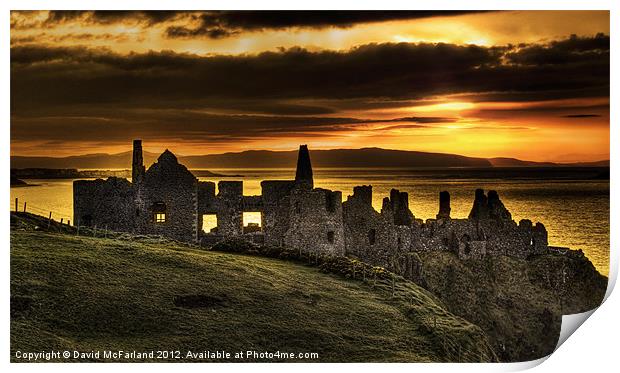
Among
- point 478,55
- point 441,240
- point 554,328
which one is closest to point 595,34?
point 478,55

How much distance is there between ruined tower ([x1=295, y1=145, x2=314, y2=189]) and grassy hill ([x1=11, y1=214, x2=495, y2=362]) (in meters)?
3.25

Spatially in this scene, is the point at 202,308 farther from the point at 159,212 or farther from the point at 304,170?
the point at 159,212

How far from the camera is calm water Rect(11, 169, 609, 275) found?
29.1 m

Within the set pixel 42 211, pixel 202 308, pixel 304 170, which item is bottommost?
pixel 202 308

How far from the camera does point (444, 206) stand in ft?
115

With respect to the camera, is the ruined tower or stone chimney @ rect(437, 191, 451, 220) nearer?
the ruined tower

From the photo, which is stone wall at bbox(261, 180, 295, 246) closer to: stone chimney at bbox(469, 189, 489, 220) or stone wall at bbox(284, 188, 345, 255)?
stone wall at bbox(284, 188, 345, 255)

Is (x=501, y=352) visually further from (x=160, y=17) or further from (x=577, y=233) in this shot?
(x=160, y=17)

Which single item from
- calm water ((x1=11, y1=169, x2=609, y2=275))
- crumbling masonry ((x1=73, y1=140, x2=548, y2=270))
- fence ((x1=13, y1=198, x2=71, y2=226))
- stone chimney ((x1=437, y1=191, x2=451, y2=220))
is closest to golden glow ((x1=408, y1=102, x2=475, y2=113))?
calm water ((x1=11, y1=169, x2=609, y2=275))

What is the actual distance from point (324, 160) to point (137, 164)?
574cm

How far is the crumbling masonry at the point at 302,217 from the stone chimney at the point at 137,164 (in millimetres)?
31

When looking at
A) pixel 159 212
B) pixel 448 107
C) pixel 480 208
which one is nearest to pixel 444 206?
pixel 480 208

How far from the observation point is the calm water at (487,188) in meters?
29.1
